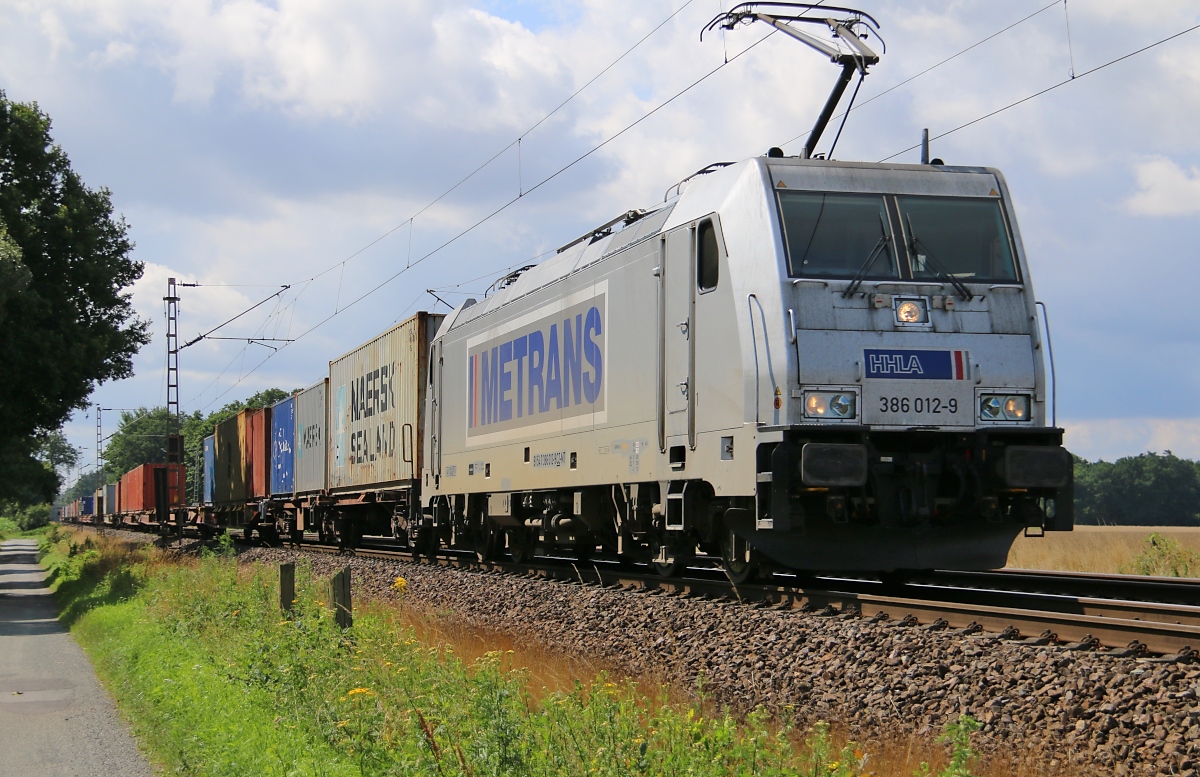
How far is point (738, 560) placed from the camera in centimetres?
1067

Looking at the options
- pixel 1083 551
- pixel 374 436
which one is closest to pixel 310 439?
pixel 374 436

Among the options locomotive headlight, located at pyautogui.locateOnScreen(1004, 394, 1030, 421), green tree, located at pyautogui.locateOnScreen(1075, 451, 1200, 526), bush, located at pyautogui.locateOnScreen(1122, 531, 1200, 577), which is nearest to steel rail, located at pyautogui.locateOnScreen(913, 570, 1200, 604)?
locomotive headlight, located at pyautogui.locateOnScreen(1004, 394, 1030, 421)

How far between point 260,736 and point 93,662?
274 inches

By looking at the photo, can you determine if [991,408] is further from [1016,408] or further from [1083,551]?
[1083,551]

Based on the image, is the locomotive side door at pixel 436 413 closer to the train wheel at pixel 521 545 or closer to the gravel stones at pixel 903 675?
the train wheel at pixel 521 545

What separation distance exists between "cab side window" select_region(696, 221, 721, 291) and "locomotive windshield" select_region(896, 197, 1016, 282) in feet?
5.35

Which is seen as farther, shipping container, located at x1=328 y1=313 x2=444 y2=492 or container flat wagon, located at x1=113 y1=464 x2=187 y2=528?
container flat wagon, located at x1=113 y1=464 x2=187 y2=528

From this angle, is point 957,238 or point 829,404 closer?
point 829,404

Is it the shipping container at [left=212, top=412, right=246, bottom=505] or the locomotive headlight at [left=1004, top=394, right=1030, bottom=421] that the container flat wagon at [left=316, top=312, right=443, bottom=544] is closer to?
the shipping container at [left=212, top=412, right=246, bottom=505]

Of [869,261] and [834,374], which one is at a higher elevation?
[869,261]

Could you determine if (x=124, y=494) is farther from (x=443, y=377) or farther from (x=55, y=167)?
(x=443, y=377)

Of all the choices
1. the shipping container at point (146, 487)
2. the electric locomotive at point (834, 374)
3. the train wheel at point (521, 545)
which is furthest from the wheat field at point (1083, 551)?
the shipping container at point (146, 487)

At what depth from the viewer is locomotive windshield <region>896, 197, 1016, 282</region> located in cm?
1004

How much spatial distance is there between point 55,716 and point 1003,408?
8.08 metres
